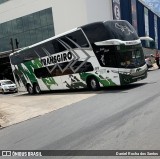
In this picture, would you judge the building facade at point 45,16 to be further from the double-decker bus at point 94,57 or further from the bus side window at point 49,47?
the double-decker bus at point 94,57

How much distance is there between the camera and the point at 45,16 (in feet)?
173

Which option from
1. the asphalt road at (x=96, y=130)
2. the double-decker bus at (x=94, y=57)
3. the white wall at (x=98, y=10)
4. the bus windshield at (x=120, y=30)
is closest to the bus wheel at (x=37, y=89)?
the double-decker bus at (x=94, y=57)

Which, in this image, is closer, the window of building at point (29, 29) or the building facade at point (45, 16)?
the building facade at point (45, 16)

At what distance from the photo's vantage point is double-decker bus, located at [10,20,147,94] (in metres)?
20.7

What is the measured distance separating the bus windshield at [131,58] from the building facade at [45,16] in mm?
24174

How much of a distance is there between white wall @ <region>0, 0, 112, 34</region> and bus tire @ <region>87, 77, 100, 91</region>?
25673mm

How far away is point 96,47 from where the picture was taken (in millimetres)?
21422

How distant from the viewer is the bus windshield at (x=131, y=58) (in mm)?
20656

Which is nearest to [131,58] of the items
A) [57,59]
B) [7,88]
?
[57,59]

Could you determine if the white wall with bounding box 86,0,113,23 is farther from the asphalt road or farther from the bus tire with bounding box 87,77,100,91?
the asphalt road

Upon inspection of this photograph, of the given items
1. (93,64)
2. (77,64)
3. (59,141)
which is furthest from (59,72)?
(59,141)

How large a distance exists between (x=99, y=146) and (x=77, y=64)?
15.5 metres

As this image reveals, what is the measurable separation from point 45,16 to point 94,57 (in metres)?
32.5

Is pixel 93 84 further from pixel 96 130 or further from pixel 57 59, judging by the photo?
pixel 96 130
